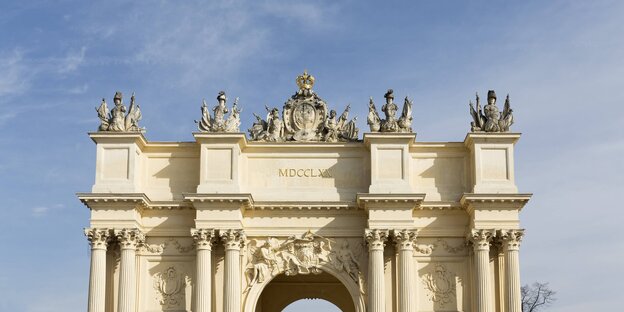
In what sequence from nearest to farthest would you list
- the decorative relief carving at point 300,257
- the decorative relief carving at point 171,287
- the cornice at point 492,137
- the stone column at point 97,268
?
the stone column at point 97,268, the decorative relief carving at point 171,287, the decorative relief carving at point 300,257, the cornice at point 492,137

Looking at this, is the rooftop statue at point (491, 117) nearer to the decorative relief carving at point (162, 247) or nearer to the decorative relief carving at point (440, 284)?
the decorative relief carving at point (440, 284)

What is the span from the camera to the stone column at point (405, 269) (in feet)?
132

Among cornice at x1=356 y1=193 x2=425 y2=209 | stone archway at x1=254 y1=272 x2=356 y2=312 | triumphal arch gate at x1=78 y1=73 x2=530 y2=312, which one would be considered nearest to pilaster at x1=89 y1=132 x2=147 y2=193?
triumphal arch gate at x1=78 y1=73 x2=530 y2=312

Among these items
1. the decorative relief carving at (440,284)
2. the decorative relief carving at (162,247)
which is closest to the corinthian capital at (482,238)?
the decorative relief carving at (440,284)

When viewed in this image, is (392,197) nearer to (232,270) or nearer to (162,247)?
(232,270)

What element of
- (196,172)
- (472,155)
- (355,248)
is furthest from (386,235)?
(196,172)

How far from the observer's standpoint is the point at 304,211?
4166 centimetres

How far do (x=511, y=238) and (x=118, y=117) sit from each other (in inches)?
565

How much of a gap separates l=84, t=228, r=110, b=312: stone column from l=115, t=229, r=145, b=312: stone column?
0.54 meters

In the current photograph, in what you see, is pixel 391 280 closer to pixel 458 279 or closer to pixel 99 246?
pixel 458 279

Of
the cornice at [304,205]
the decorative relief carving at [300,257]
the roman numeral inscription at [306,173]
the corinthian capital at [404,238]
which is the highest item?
the roman numeral inscription at [306,173]

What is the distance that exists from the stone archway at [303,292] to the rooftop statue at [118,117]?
8.78m

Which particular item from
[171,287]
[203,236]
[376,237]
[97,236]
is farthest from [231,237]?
[376,237]

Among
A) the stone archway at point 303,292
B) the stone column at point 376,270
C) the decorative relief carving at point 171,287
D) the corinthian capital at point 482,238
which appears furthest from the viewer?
the stone archway at point 303,292
